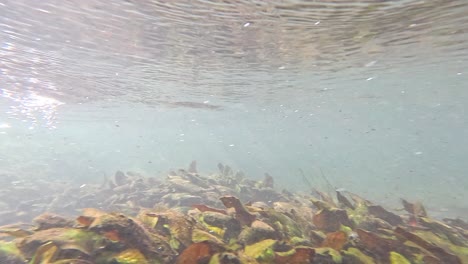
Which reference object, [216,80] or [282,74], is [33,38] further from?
[282,74]

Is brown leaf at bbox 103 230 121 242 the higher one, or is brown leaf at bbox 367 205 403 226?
brown leaf at bbox 103 230 121 242

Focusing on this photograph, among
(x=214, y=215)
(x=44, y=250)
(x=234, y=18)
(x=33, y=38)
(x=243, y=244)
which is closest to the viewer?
(x=44, y=250)

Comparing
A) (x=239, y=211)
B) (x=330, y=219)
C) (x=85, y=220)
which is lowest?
(x=330, y=219)

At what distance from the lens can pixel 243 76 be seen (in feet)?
64.7

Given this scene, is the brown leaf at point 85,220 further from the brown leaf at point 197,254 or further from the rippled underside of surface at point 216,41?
the rippled underside of surface at point 216,41

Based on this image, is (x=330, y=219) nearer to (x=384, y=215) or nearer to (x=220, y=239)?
(x=384, y=215)

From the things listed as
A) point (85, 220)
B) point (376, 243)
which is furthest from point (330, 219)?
point (85, 220)

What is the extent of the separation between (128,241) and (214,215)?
5.51 feet

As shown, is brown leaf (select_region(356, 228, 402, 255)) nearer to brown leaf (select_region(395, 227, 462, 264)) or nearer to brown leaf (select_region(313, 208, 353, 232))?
brown leaf (select_region(395, 227, 462, 264))

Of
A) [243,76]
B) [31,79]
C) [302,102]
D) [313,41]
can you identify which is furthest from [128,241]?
[302,102]

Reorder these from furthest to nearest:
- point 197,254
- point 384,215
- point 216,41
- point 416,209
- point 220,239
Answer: point 216,41 → point 416,209 → point 384,215 → point 220,239 → point 197,254

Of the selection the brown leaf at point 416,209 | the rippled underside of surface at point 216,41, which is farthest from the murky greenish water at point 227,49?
the brown leaf at point 416,209

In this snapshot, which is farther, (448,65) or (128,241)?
(448,65)

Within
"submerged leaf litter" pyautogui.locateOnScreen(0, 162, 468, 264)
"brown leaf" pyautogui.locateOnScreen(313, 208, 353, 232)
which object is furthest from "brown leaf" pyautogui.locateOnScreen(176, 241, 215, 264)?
"brown leaf" pyautogui.locateOnScreen(313, 208, 353, 232)
